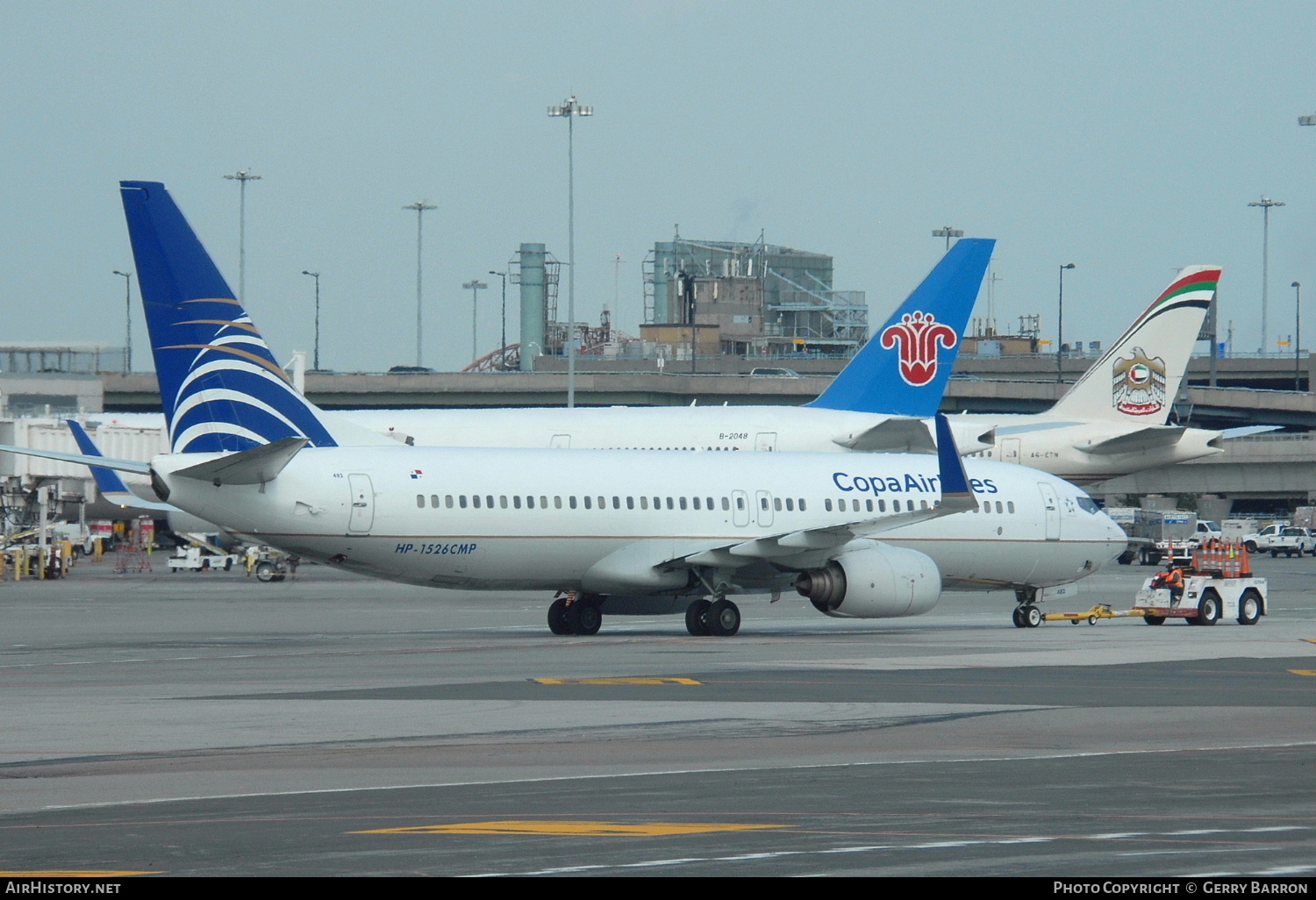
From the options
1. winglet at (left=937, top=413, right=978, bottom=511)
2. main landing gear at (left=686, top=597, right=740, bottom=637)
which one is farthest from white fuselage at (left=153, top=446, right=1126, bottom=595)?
winglet at (left=937, top=413, right=978, bottom=511)

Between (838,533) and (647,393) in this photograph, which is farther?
(647,393)

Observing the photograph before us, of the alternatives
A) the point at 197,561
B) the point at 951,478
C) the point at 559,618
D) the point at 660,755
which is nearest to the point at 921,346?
the point at 951,478

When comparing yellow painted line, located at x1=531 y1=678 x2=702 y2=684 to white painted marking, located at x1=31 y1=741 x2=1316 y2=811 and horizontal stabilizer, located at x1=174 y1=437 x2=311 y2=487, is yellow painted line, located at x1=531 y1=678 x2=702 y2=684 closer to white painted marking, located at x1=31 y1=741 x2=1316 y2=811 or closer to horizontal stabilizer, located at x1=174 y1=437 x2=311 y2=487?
white painted marking, located at x1=31 y1=741 x2=1316 y2=811

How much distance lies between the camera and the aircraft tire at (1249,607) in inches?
1363

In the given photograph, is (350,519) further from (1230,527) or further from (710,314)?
(710,314)

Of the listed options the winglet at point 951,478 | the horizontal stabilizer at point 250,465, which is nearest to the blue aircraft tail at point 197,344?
the horizontal stabilizer at point 250,465

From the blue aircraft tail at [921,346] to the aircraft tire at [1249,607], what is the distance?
1541cm

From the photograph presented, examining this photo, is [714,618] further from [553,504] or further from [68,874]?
[68,874]

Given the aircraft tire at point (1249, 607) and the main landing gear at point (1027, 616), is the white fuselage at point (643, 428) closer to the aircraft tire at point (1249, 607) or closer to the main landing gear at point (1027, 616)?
the main landing gear at point (1027, 616)

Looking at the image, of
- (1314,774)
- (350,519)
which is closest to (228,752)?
(1314,774)

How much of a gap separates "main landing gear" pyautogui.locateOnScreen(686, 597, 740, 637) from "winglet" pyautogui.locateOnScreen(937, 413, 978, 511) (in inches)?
161

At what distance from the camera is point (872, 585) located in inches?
1220

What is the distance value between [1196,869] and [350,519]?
2159cm

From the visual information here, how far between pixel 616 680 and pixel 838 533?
32.5ft
